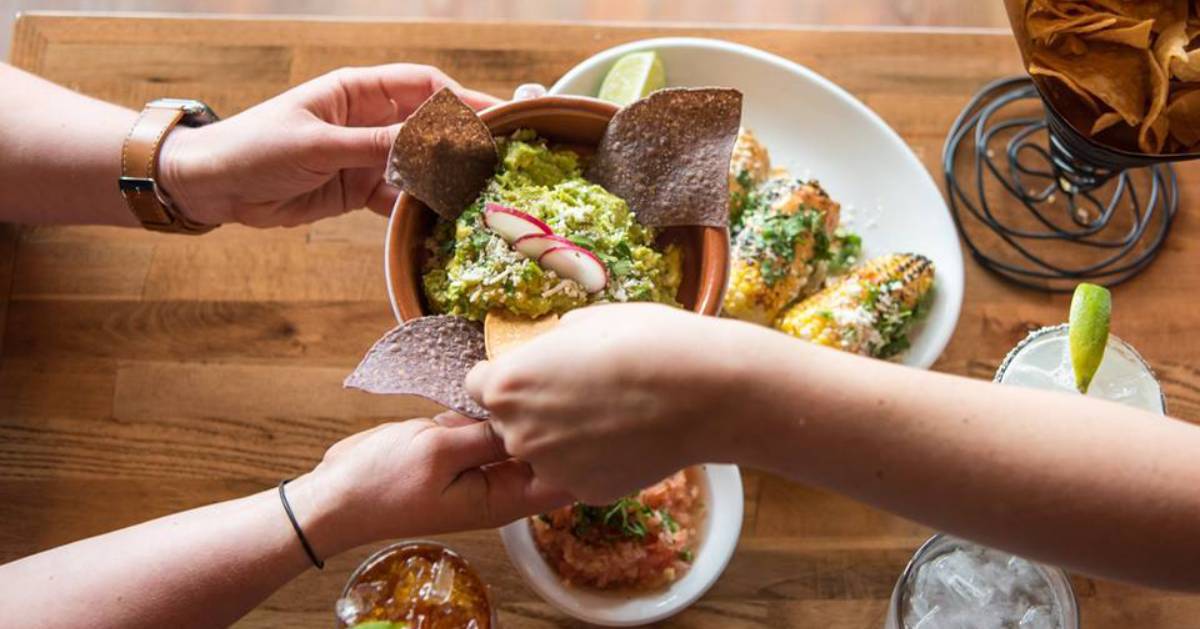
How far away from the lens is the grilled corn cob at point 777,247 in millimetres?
1438

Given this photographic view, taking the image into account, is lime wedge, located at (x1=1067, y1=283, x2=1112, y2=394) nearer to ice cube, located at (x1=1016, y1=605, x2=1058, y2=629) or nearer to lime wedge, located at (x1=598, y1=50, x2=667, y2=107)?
ice cube, located at (x1=1016, y1=605, x2=1058, y2=629)

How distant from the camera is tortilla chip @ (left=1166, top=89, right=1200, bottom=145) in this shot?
1271 millimetres

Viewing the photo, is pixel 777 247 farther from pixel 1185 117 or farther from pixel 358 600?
pixel 358 600

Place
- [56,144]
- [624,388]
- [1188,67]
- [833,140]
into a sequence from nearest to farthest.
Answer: [624,388] < [1188,67] < [56,144] < [833,140]

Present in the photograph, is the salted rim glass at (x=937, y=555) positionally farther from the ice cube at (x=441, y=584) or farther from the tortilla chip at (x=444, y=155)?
the tortilla chip at (x=444, y=155)

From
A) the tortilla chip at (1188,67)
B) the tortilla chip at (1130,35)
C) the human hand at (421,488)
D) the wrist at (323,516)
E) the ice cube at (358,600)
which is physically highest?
the tortilla chip at (1130,35)

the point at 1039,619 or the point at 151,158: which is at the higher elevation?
the point at 151,158

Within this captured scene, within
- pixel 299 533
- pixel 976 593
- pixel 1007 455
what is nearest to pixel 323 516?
pixel 299 533

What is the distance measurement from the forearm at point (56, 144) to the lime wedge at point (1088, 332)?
4.34 ft

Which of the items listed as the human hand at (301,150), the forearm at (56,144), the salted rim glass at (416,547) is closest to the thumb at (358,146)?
the human hand at (301,150)

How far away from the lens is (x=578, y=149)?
3.90 feet

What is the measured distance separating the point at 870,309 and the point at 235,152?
0.90 m

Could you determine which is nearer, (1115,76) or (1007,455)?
(1007,455)

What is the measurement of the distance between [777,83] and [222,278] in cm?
93
